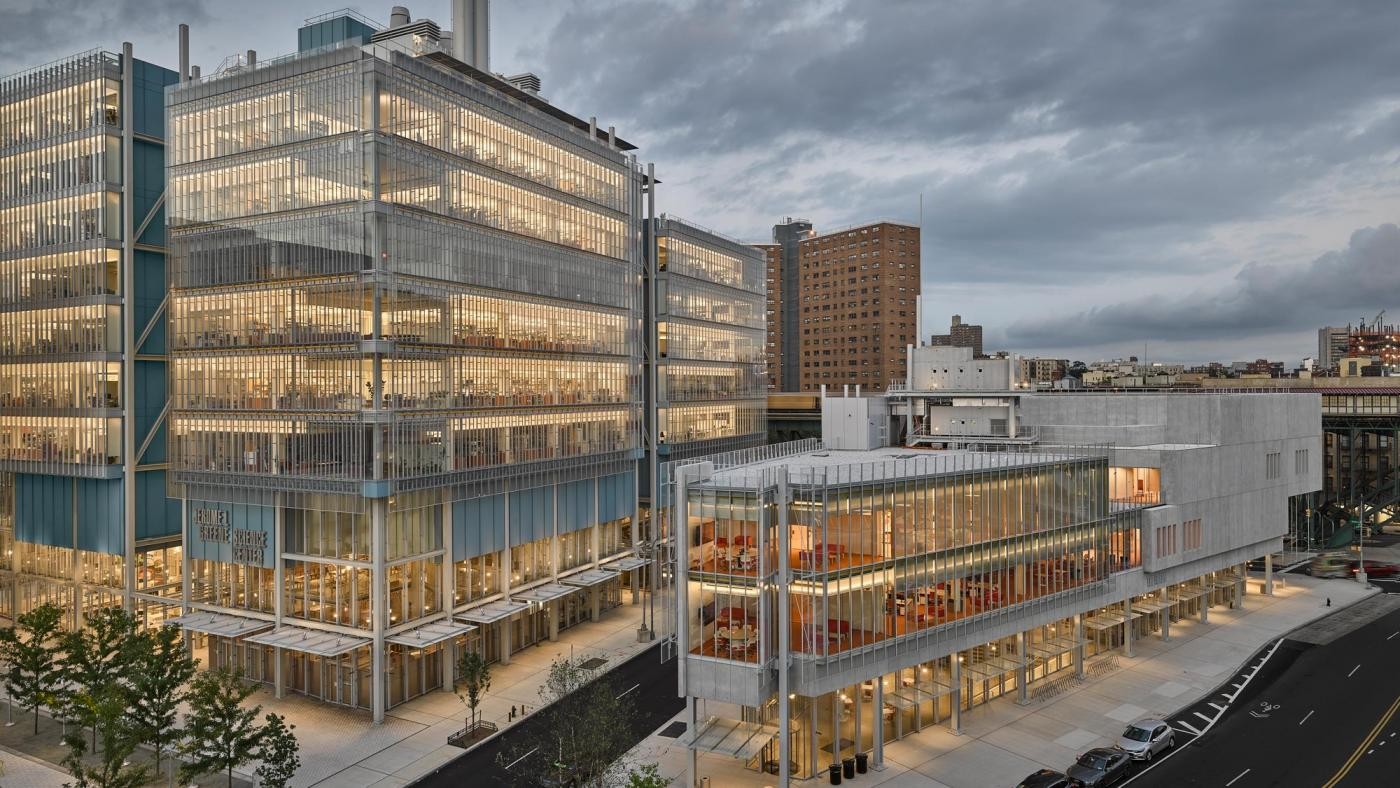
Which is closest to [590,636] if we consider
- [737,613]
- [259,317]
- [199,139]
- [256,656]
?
[256,656]

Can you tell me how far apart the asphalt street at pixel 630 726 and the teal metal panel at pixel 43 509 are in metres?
37.8

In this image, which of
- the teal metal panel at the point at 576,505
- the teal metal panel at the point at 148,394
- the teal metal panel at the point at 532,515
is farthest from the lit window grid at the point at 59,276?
the teal metal panel at the point at 576,505

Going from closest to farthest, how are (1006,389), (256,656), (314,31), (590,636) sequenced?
(256,656) → (314,31) → (590,636) → (1006,389)

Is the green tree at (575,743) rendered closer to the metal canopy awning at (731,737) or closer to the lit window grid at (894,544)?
the metal canopy awning at (731,737)

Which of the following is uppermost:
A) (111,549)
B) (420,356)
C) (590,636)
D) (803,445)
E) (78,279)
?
(78,279)

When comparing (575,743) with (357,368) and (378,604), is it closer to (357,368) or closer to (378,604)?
(378,604)

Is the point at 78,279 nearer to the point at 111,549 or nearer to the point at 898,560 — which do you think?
the point at 111,549

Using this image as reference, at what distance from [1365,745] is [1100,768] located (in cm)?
1659

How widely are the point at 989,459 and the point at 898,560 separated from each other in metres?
12.5

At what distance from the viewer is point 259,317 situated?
5134 centimetres

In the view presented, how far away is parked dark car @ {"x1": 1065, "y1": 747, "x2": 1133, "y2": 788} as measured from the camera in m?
38.1

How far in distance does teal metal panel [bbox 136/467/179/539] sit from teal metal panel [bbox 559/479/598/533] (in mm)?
27122

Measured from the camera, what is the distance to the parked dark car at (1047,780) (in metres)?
36.8

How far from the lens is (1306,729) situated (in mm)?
45656
